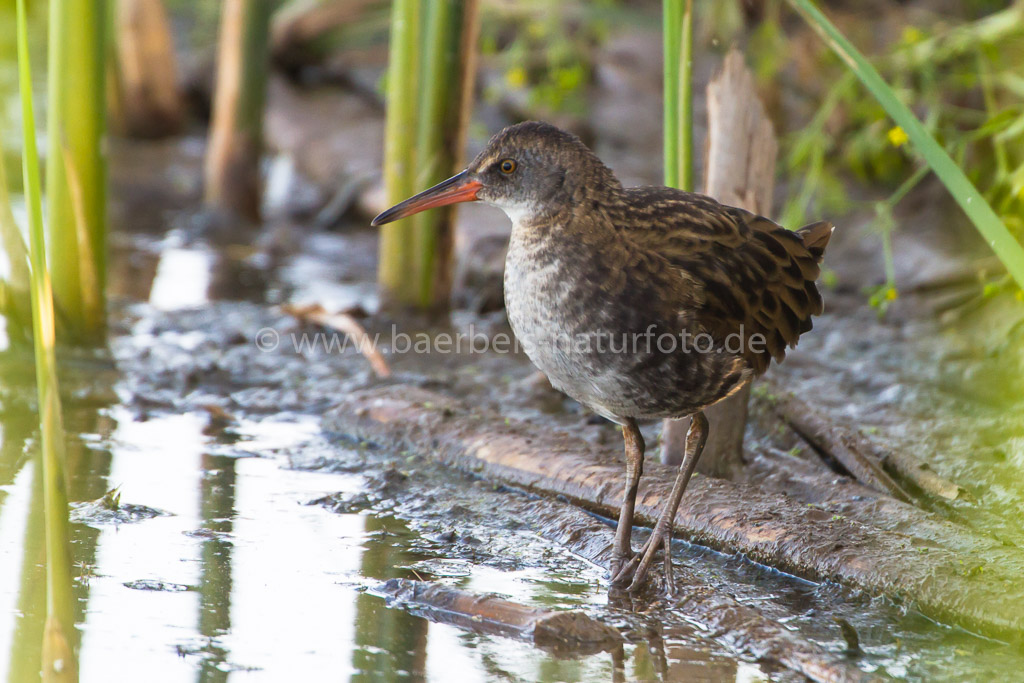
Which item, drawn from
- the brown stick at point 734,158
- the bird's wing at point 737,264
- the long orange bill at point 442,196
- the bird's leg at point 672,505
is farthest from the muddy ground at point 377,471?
the long orange bill at point 442,196

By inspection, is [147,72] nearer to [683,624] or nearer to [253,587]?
[253,587]

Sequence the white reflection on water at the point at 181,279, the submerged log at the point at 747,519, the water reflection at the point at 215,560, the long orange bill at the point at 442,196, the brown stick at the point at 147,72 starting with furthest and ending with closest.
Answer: the brown stick at the point at 147,72 < the white reflection on water at the point at 181,279 < the long orange bill at the point at 442,196 < the submerged log at the point at 747,519 < the water reflection at the point at 215,560

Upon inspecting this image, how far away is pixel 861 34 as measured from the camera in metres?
7.57

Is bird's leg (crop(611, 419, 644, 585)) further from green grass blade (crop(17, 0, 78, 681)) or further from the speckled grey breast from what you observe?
green grass blade (crop(17, 0, 78, 681))

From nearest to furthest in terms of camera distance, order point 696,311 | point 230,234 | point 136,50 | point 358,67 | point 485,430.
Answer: point 696,311
point 485,430
point 230,234
point 136,50
point 358,67

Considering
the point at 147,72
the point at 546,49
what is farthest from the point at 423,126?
the point at 147,72

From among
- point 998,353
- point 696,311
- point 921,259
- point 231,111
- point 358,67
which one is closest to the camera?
point 696,311

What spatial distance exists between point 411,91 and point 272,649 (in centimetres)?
312

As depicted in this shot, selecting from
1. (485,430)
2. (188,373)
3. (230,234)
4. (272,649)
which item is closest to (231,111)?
(230,234)

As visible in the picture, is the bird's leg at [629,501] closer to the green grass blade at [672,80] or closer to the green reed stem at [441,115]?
the green grass blade at [672,80]

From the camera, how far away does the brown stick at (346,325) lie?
485 centimetres

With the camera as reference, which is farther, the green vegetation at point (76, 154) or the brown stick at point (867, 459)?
A: the green vegetation at point (76, 154)

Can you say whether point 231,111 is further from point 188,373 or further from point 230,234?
point 188,373

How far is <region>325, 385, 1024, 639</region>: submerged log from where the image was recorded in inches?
114
